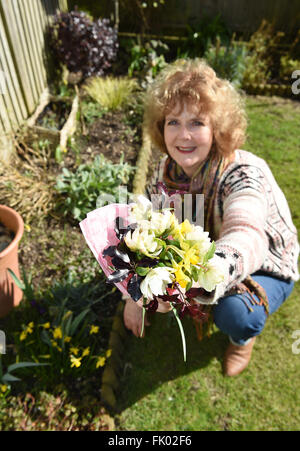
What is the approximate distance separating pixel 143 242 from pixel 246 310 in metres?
1.16

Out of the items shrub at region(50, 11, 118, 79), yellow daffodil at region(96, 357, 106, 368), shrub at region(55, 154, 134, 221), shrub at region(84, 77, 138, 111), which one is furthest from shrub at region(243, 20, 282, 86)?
yellow daffodil at region(96, 357, 106, 368)

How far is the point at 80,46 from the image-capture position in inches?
174

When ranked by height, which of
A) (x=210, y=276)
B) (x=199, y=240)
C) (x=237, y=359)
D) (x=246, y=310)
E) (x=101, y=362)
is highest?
(x=199, y=240)

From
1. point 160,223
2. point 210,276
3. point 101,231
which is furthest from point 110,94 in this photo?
point 210,276

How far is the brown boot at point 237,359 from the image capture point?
2.48 metres

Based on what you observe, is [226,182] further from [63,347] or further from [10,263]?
[10,263]

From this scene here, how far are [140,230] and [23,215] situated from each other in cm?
223

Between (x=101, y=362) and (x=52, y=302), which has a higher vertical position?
(x=52, y=302)

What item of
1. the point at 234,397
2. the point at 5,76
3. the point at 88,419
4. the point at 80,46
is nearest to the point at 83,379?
the point at 88,419

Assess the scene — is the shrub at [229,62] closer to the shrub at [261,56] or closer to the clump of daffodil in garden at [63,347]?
the shrub at [261,56]

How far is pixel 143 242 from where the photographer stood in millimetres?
1191

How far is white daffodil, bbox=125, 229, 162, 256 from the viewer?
3.90 feet

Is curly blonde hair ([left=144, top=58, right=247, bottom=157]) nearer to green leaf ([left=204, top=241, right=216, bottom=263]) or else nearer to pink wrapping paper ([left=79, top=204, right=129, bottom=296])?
pink wrapping paper ([left=79, top=204, right=129, bottom=296])

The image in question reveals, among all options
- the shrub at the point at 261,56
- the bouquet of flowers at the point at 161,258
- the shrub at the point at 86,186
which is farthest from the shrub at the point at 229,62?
the bouquet of flowers at the point at 161,258
